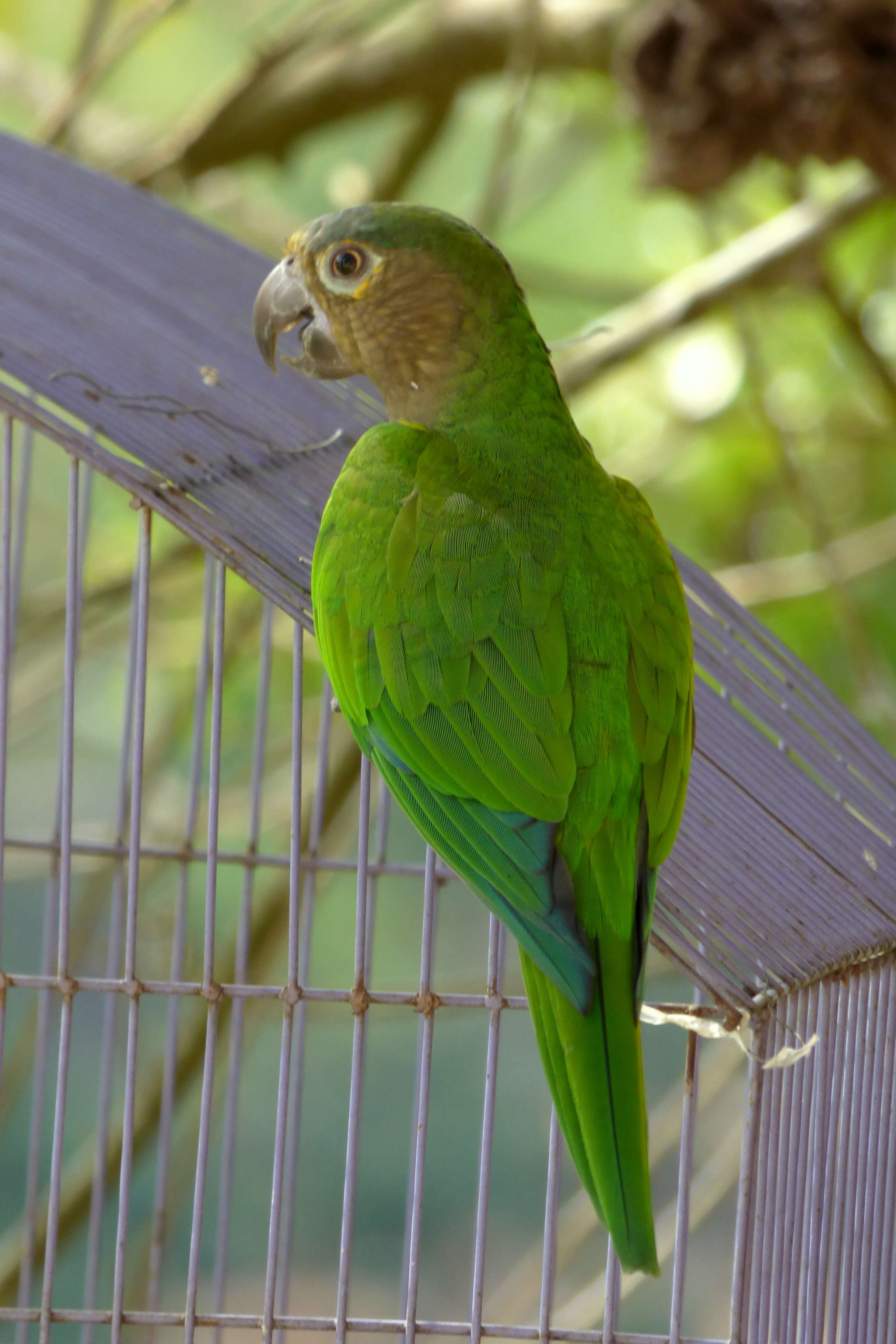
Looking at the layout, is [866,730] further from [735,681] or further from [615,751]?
[615,751]

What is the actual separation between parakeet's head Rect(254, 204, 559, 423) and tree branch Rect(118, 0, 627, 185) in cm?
106

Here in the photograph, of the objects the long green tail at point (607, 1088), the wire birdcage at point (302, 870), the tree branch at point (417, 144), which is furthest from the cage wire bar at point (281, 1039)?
the tree branch at point (417, 144)

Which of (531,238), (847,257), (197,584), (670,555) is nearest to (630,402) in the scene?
(847,257)

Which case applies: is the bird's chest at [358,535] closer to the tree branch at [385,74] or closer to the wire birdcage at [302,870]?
the wire birdcage at [302,870]

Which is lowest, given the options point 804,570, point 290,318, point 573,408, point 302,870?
point 302,870

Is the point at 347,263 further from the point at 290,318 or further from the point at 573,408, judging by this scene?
the point at 573,408

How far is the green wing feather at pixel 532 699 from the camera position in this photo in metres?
0.86

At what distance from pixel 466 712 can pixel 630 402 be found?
7.18 feet

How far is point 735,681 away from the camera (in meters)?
1.07

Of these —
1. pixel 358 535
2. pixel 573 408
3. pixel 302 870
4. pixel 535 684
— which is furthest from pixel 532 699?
pixel 573 408

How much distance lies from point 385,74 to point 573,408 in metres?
0.73

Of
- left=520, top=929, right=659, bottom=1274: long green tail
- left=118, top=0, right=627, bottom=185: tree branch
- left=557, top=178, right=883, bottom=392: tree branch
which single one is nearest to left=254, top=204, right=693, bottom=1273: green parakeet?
left=520, top=929, right=659, bottom=1274: long green tail

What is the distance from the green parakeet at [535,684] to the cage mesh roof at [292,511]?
0.08 metres

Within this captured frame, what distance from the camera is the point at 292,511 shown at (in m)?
1.06
